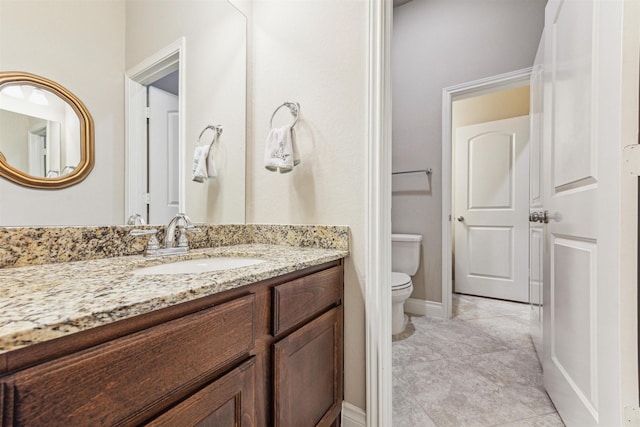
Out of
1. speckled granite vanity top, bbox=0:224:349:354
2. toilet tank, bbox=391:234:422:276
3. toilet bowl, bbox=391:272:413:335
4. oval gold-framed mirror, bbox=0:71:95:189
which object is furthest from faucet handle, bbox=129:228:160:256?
toilet tank, bbox=391:234:422:276

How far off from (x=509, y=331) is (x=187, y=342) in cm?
235

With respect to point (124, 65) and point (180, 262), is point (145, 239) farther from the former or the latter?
point (124, 65)

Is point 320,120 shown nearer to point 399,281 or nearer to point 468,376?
point 399,281

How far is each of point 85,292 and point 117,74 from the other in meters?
0.83

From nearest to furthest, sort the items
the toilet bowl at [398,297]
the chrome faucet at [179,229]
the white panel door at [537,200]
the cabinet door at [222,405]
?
1. the cabinet door at [222,405]
2. the chrome faucet at [179,229]
3. the white panel door at [537,200]
4. the toilet bowl at [398,297]

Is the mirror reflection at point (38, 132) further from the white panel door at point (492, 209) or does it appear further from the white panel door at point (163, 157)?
the white panel door at point (492, 209)

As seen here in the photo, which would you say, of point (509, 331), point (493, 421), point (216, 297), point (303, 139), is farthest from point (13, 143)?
point (509, 331)

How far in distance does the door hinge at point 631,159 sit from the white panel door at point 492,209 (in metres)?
2.26

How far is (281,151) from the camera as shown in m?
1.24

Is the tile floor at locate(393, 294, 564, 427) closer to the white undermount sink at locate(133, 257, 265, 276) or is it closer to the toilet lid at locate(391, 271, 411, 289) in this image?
the toilet lid at locate(391, 271, 411, 289)

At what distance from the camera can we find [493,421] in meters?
1.19

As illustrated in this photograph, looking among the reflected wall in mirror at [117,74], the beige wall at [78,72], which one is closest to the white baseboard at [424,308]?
the reflected wall in mirror at [117,74]

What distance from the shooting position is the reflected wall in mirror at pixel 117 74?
0.80 metres

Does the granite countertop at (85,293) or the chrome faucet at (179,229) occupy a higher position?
the chrome faucet at (179,229)
